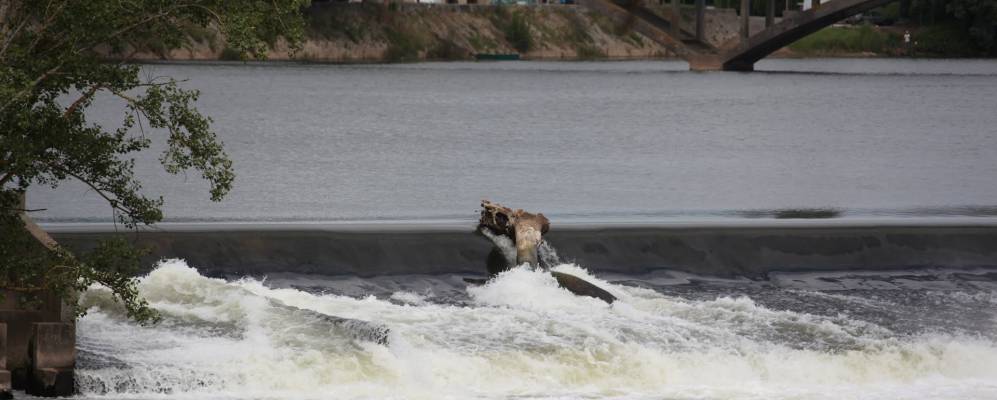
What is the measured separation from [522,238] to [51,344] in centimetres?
858

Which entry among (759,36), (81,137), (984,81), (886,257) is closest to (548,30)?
(759,36)

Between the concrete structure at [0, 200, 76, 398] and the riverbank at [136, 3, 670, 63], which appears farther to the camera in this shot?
the riverbank at [136, 3, 670, 63]

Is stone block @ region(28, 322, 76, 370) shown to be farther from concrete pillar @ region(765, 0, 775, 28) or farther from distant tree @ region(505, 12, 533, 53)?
distant tree @ region(505, 12, 533, 53)

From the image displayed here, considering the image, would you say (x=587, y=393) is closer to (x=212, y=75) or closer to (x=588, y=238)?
(x=588, y=238)

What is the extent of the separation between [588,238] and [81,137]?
37.4ft

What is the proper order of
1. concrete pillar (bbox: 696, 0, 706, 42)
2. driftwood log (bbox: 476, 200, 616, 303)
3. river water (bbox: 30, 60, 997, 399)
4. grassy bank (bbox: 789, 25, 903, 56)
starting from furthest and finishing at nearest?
grassy bank (bbox: 789, 25, 903, 56), concrete pillar (bbox: 696, 0, 706, 42), driftwood log (bbox: 476, 200, 616, 303), river water (bbox: 30, 60, 997, 399)

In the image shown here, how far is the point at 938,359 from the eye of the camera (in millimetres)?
21000

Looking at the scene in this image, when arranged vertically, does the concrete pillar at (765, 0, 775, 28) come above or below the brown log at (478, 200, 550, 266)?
above

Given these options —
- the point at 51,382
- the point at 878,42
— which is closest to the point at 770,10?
the point at 878,42

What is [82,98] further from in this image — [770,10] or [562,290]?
[770,10]

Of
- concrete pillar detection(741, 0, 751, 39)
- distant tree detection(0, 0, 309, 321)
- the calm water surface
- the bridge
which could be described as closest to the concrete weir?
the calm water surface

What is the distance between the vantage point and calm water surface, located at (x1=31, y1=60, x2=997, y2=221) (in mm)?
36969

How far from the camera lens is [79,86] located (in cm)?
1677

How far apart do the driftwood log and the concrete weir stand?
0.25 m
